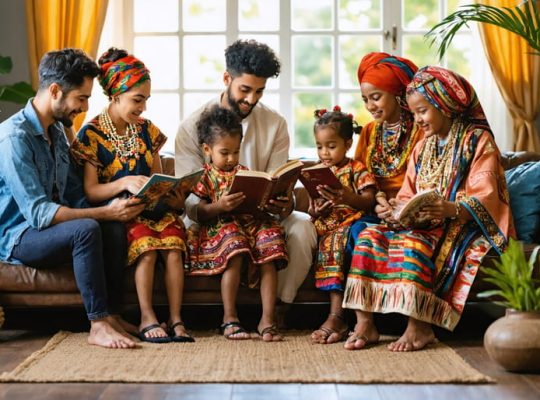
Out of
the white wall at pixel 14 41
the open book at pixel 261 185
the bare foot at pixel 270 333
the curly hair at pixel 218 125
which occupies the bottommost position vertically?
the bare foot at pixel 270 333

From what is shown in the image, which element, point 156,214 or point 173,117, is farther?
point 173,117

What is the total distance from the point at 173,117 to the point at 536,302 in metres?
2.90

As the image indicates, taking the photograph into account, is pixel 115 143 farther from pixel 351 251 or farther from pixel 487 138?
pixel 487 138

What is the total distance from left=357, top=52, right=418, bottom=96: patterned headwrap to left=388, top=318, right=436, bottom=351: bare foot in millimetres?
1046

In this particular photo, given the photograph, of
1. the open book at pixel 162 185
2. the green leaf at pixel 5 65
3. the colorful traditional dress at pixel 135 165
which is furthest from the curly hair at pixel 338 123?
the green leaf at pixel 5 65

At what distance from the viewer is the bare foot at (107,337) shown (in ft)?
10.8

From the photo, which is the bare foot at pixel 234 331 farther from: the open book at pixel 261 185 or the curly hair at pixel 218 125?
the curly hair at pixel 218 125

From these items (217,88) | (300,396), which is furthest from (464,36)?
(300,396)

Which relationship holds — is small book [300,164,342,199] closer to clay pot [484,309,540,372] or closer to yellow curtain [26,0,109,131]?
clay pot [484,309,540,372]

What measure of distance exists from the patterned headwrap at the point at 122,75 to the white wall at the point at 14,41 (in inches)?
66.4

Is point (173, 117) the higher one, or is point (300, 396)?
point (173, 117)

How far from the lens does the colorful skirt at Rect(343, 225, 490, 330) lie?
10.9 feet

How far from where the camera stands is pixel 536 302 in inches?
115

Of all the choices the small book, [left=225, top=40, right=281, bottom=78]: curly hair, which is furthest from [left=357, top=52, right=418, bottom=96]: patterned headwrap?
the small book
